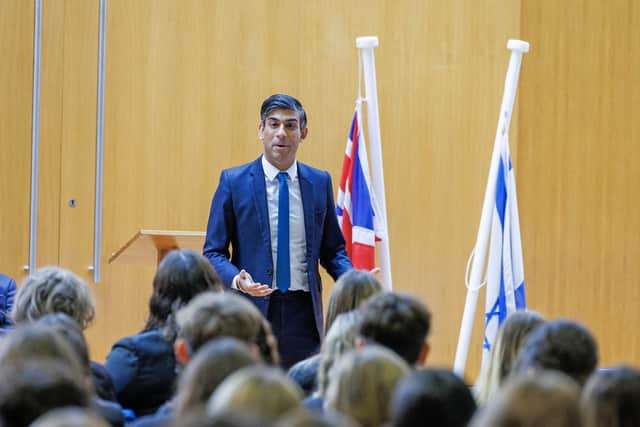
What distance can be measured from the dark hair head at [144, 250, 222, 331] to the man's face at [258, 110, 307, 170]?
1.31 m

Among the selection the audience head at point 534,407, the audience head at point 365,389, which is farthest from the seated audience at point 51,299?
the audience head at point 534,407

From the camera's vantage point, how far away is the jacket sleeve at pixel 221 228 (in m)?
4.90

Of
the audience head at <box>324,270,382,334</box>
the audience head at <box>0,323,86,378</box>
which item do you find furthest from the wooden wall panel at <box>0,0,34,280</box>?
the audience head at <box>0,323,86,378</box>

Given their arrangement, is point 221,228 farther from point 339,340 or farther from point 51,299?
point 339,340

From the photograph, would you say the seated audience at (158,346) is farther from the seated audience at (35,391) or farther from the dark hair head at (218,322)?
the seated audience at (35,391)

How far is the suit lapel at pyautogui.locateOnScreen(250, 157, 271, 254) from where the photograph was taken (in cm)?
495

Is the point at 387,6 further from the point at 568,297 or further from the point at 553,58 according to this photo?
the point at 568,297

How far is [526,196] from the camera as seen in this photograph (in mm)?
7305

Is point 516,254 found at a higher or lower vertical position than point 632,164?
lower

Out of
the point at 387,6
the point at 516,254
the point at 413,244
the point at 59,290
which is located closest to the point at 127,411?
the point at 59,290

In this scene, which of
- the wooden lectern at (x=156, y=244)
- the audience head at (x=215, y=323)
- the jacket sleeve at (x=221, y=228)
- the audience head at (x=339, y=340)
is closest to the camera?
the audience head at (x=215, y=323)

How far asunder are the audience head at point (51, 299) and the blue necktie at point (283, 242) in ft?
4.63

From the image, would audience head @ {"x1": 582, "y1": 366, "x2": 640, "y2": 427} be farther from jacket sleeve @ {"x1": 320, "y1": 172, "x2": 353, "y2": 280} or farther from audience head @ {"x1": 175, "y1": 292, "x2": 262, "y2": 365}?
jacket sleeve @ {"x1": 320, "y1": 172, "x2": 353, "y2": 280}

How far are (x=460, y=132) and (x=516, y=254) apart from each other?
4.88ft
